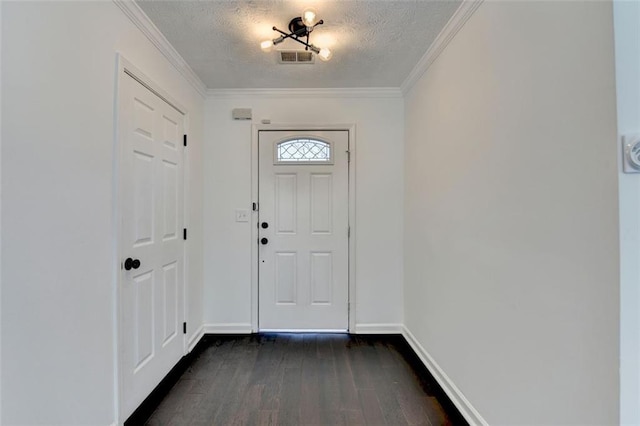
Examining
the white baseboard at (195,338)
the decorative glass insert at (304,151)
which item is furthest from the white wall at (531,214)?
the white baseboard at (195,338)

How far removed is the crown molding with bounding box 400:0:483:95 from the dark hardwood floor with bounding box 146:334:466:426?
7.80 feet

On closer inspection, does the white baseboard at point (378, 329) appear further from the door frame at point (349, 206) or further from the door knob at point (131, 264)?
the door knob at point (131, 264)

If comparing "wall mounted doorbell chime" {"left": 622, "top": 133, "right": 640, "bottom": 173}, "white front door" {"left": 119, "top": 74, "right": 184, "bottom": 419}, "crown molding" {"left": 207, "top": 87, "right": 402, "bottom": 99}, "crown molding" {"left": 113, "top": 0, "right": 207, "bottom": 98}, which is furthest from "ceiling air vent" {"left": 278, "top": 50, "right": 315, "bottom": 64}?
"wall mounted doorbell chime" {"left": 622, "top": 133, "right": 640, "bottom": 173}

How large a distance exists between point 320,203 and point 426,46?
1.63m

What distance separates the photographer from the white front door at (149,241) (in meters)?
1.68

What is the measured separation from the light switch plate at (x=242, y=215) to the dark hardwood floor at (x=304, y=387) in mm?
1185

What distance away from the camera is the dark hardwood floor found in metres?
1.77

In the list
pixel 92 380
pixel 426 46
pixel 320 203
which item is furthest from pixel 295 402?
pixel 426 46

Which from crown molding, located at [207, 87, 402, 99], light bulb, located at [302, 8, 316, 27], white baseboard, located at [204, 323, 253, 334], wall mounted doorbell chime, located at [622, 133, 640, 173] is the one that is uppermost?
crown molding, located at [207, 87, 402, 99]

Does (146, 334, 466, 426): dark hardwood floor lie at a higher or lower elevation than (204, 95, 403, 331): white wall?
lower

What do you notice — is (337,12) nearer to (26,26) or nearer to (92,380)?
(26,26)

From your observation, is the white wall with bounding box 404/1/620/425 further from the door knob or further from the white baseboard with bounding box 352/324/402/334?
the door knob

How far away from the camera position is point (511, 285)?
133cm

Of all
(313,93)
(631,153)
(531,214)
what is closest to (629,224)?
(631,153)
